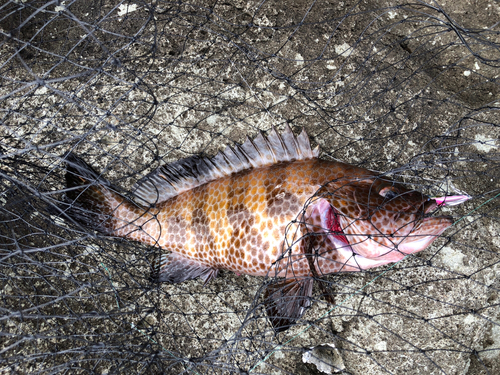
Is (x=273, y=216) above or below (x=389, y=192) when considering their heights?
above

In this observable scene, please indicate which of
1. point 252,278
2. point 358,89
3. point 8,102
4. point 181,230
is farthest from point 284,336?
point 8,102

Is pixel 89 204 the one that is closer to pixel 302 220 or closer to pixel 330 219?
pixel 302 220

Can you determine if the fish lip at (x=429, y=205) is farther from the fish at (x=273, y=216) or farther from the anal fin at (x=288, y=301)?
the anal fin at (x=288, y=301)

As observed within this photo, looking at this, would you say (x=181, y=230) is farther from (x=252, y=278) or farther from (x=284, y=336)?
(x=284, y=336)

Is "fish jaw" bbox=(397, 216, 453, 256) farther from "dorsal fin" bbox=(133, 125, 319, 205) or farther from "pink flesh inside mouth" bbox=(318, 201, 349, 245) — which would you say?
"dorsal fin" bbox=(133, 125, 319, 205)

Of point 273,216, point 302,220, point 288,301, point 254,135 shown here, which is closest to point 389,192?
point 302,220

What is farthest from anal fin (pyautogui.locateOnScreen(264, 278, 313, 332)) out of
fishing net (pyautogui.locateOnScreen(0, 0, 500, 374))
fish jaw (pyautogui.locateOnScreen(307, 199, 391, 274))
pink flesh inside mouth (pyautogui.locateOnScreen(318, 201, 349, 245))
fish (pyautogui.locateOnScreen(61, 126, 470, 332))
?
pink flesh inside mouth (pyautogui.locateOnScreen(318, 201, 349, 245))
